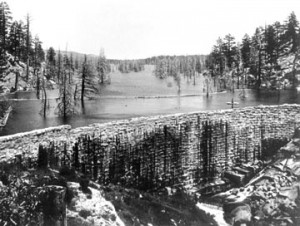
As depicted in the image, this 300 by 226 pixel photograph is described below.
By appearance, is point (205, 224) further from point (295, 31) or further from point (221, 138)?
point (295, 31)

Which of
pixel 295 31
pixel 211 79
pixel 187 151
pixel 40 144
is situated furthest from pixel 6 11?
pixel 211 79

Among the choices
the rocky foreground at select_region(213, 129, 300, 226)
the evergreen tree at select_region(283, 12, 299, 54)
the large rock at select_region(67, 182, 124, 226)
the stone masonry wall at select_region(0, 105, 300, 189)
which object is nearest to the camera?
the large rock at select_region(67, 182, 124, 226)

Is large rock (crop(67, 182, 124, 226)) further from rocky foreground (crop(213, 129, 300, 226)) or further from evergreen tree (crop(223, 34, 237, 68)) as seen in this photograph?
evergreen tree (crop(223, 34, 237, 68))

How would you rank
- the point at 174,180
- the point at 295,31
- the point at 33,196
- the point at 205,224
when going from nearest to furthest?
the point at 33,196, the point at 205,224, the point at 174,180, the point at 295,31

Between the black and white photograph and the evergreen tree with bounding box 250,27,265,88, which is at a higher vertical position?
the evergreen tree with bounding box 250,27,265,88

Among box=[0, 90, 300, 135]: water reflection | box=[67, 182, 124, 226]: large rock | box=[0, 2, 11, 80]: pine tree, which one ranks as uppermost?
box=[0, 2, 11, 80]: pine tree

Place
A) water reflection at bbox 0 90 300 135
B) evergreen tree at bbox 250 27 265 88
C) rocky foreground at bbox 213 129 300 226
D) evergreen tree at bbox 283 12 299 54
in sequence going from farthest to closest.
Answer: evergreen tree at bbox 250 27 265 88 < evergreen tree at bbox 283 12 299 54 < water reflection at bbox 0 90 300 135 < rocky foreground at bbox 213 129 300 226

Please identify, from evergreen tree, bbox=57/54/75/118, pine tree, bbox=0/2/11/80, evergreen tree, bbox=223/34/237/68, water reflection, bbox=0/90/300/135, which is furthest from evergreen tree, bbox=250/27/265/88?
pine tree, bbox=0/2/11/80
